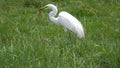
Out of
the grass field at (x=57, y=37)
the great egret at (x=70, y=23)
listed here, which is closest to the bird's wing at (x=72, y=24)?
the great egret at (x=70, y=23)

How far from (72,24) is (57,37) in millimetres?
923

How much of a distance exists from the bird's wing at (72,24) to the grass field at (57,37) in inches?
7.2

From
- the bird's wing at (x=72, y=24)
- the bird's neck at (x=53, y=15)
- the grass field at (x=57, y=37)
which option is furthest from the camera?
the bird's neck at (x=53, y=15)

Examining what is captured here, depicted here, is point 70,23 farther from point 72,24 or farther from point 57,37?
point 57,37

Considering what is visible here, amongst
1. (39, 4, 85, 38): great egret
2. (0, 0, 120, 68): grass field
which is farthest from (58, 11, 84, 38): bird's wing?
(0, 0, 120, 68): grass field

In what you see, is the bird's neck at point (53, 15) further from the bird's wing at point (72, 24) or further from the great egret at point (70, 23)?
the bird's wing at point (72, 24)

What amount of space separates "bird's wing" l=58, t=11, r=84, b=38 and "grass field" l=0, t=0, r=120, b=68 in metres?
0.18

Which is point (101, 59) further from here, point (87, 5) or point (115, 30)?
point (87, 5)

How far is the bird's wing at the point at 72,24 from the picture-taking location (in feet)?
29.7

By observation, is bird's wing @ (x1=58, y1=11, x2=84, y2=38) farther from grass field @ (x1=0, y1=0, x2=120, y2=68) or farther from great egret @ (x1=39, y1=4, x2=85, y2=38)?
grass field @ (x1=0, y1=0, x2=120, y2=68)

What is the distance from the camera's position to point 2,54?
670 centimetres

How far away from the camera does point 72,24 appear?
31.2 feet

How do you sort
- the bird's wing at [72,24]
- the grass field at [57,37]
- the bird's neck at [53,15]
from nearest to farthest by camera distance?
the grass field at [57,37] → the bird's wing at [72,24] → the bird's neck at [53,15]

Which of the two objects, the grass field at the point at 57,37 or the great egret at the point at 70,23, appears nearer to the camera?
the grass field at the point at 57,37
